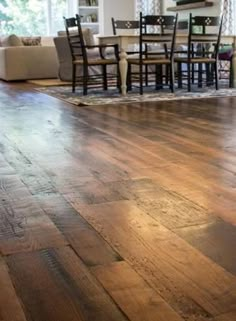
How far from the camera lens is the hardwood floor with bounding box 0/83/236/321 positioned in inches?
48.4

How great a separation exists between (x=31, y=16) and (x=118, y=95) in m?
6.37

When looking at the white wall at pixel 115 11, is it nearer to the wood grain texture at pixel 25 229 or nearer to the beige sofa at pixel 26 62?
the beige sofa at pixel 26 62

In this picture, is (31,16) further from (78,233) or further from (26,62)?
(78,233)

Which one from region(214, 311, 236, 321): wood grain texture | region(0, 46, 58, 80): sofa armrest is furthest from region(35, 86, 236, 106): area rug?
region(214, 311, 236, 321): wood grain texture

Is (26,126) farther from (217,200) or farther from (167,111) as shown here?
(217,200)

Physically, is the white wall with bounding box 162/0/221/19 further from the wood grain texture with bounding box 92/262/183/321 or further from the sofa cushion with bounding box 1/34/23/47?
the wood grain texture with bounding box 92/262/183/321

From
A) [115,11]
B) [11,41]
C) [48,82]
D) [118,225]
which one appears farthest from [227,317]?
[115,11]

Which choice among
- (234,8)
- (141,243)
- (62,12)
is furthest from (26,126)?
(62,12)

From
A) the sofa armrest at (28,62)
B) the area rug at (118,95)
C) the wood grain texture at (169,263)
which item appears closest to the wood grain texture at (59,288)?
the wood grain texture at (169,263)

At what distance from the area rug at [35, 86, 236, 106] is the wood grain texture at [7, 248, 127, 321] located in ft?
11.8

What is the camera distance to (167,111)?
177 inches

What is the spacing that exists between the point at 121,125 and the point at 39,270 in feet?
8.15

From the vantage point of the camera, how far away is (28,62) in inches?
311

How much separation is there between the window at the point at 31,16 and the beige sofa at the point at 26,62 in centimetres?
312
